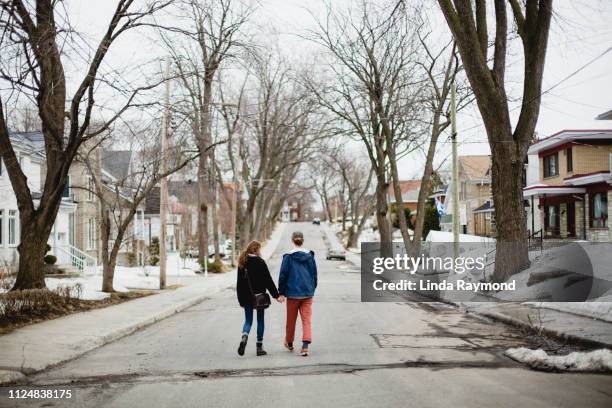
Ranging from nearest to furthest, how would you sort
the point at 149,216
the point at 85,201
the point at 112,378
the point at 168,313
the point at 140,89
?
1. the point at 112,378
2. the point at 140,89
3. the point at 168,313
4. the point at 85,201
5. the point at 149,216

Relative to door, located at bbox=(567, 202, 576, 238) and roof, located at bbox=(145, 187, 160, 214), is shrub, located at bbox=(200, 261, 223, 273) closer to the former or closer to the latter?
door, located at bbox=(567, 202, 576, 238)

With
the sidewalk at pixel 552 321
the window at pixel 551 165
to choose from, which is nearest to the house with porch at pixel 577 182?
the window at pixel 551 165

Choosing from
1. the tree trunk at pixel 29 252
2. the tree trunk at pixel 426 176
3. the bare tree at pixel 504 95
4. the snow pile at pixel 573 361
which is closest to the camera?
the snow pile at pixel 573 361

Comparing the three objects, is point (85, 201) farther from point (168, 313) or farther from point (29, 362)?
point (29, 362)

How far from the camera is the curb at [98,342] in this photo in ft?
27.8

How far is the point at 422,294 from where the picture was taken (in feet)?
78.6

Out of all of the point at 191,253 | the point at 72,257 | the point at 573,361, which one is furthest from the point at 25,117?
the point at 191,253

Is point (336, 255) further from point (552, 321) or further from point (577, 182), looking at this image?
point (552, 321)

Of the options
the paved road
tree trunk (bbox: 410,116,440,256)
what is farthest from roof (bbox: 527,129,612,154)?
the paved road

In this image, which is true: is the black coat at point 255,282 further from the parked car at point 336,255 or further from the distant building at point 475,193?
the parked car at point 336,255

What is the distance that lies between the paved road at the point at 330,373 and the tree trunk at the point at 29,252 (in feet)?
11.8

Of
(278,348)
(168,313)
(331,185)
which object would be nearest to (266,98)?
(168,313)

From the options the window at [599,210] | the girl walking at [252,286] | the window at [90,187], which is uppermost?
the window at [90,187]

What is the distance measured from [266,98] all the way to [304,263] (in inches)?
1451
